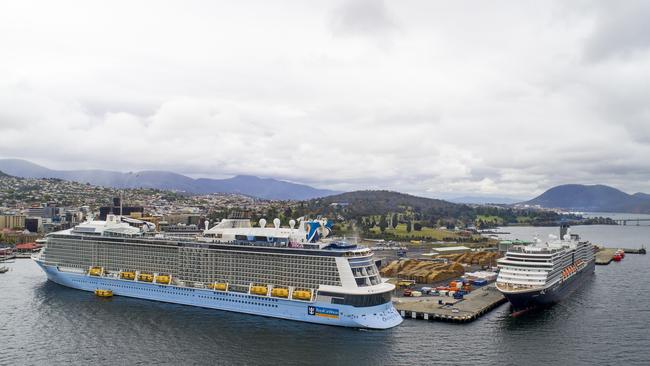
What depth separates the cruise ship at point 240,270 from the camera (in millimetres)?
50281

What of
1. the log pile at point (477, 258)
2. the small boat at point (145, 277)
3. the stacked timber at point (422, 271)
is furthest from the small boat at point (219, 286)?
the log pile at point (477, 258)

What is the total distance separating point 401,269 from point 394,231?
3434 inches

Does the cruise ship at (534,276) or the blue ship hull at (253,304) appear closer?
the blue ship hull at (253,304)

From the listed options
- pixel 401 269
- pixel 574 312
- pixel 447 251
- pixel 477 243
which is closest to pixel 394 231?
pixel 477 243

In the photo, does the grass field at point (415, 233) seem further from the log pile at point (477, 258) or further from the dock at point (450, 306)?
the dock at point (450, 306)

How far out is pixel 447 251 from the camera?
128 meters

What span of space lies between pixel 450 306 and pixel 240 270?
25.3 metres

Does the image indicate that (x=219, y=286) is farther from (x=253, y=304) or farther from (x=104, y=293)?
(x=104, y=293)

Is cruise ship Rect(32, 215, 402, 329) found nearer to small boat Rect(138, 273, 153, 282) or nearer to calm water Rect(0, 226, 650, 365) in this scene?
small boat Rect(138, 273, 153, 282)

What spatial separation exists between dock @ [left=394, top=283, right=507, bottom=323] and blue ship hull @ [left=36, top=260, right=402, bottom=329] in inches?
200

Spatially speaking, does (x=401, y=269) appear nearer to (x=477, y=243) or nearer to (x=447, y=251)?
(x=447, y=251)

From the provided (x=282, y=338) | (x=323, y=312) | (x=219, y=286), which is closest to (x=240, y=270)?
(x=219, y=286)

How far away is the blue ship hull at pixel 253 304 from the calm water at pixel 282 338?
886mm

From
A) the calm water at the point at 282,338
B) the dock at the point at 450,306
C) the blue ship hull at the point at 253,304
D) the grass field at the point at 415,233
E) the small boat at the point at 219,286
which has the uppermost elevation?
the grass field at the point at 415,233
